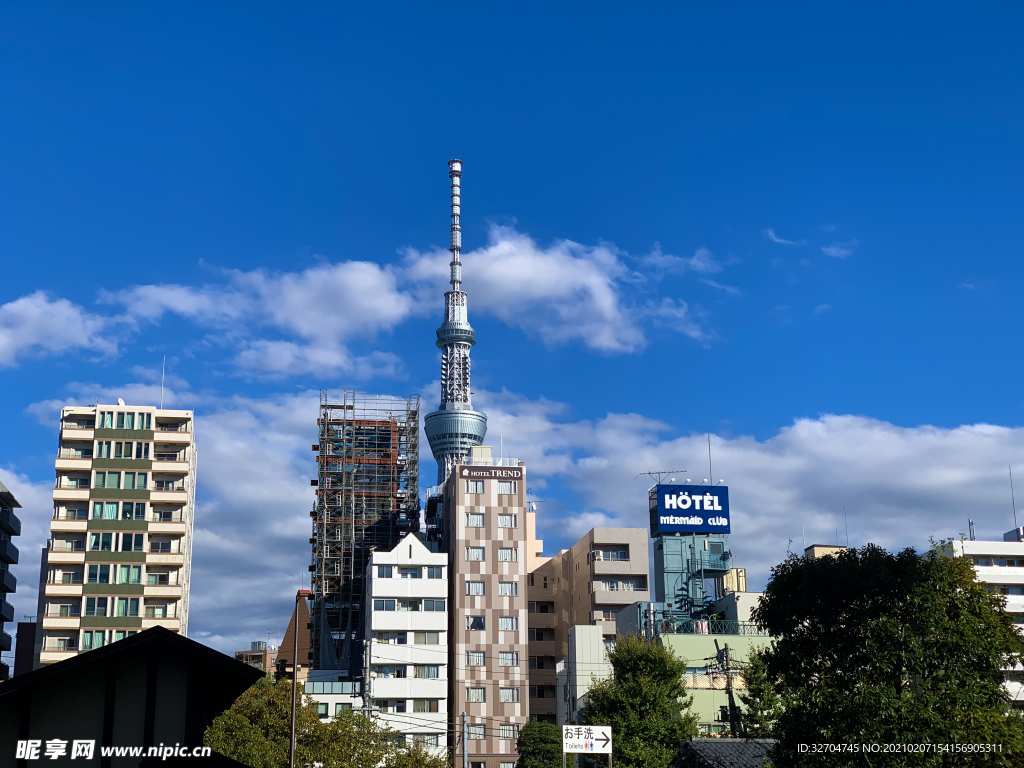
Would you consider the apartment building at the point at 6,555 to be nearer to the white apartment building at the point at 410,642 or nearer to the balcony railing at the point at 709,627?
the white apartment building at the point at 410,642

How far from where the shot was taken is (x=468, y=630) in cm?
10506

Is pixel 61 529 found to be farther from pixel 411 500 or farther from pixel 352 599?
pixel 411 500

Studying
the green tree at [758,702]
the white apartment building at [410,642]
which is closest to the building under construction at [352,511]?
the white apartment building at [410,642]

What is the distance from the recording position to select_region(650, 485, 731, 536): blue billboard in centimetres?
10856

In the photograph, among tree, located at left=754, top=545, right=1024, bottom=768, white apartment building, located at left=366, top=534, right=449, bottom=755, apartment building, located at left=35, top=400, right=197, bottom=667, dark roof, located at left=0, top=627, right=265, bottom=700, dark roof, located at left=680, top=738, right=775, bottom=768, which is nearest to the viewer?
dark roof, located at left=0, top=627, right=265, bottom=700

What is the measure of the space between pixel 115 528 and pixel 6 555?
10.9 metres

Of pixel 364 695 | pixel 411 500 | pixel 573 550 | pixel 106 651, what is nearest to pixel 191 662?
pixel 106 651

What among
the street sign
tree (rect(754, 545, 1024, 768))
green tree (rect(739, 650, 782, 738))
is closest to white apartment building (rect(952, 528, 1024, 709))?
green tree (rect(739, 650, 782, 738))

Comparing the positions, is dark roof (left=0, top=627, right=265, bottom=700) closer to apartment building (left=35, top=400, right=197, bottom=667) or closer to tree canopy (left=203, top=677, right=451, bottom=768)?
tree canopy (left=203, top=677, right=451, bottom=768)

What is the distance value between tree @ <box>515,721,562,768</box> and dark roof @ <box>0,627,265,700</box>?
203 ft

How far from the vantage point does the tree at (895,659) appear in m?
33.3

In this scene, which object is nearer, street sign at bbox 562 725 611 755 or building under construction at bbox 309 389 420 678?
street sign at bbox 562 725 611 755

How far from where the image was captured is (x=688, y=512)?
358ft

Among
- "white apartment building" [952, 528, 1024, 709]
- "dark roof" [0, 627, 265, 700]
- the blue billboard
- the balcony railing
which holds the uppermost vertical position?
the blue billboard
